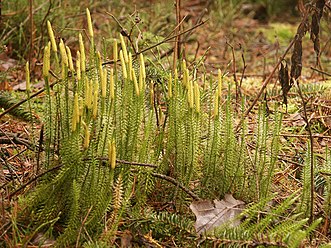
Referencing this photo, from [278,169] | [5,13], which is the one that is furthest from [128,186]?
[5,13]

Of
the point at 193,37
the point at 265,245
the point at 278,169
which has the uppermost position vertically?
the point at 265,245

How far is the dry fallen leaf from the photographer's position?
1713 millimetres

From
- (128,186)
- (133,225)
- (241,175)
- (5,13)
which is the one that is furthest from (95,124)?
(5,13)

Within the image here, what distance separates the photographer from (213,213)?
1768mm

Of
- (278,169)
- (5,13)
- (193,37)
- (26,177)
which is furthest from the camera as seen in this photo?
(193,37)

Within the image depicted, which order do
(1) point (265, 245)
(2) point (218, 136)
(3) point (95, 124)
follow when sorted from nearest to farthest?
(1) point (265, 245) → (3) point (95, 124) → (2) point (218, 136)

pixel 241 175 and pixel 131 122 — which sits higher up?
pixel 131 122

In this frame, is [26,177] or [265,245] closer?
[265,245]

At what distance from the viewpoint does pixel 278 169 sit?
2297 mm

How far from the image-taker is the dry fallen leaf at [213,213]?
1.71 m

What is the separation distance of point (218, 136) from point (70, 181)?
53cm

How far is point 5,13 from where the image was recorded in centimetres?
429

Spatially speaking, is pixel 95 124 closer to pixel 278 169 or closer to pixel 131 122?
pixel 131 122

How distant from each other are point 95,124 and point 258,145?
0.58m
